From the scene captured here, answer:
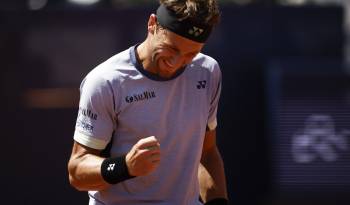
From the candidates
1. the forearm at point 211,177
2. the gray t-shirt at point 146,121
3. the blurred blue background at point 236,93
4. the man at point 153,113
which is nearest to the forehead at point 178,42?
the man at point 153,113

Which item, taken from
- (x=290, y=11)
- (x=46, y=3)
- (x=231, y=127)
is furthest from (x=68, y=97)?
(x=290, y=11)

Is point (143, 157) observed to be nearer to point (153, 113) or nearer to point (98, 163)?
point (98, 163)

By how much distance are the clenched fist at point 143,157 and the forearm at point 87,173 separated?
19cm

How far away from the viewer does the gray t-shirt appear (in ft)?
12.9

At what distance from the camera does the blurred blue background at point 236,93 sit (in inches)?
306

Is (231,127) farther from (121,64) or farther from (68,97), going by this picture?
(121,64)

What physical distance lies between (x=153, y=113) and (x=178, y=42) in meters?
0.35

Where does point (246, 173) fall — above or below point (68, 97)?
below

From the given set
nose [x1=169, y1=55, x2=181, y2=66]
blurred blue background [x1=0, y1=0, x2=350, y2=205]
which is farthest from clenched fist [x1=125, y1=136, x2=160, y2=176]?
blurred blue background [x1=0, y1=0, x2=350, y2=205]

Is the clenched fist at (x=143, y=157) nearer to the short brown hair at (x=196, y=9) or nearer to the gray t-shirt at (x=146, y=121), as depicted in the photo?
the gray t-shirt at (x=146, y=121)

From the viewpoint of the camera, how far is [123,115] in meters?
3.97

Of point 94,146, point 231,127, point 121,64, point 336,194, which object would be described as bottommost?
point 336,194

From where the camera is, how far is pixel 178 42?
3.87 metres

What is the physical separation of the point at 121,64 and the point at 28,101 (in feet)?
13.3
